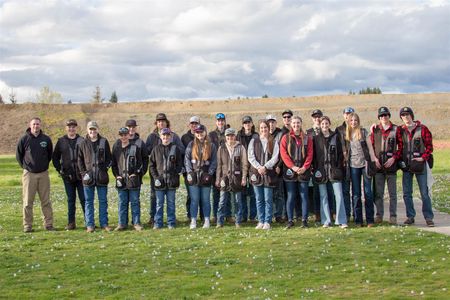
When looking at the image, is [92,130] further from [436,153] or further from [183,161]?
[436,153]

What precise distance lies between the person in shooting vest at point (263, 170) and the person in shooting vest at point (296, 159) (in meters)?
0.23

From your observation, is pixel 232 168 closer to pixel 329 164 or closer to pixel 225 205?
pixel 225 205

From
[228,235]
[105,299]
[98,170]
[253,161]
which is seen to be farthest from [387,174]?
[105,299]

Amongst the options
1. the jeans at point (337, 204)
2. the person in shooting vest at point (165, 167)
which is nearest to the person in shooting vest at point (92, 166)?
the person in shooting vest at point (165, 167)

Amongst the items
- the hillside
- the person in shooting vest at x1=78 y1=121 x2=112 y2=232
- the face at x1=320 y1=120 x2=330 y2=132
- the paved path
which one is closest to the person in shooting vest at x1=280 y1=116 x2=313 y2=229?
the face at x1=320 y1=120 x2=330 y2=132

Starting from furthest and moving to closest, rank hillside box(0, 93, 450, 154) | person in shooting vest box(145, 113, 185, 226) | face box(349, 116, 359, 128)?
hillside box(0, 93, 450, 154) < person in shooting vest box(145, 113, 185, 226) < face box(349, 116, 359, 128)

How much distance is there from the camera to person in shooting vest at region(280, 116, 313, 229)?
1345 cm

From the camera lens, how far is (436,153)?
5128 cm

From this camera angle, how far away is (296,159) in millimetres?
13492

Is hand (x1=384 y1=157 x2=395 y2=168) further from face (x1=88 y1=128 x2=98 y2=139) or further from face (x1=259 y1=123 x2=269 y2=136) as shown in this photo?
face (x1=88 y1=128 x2=98 y2=139)

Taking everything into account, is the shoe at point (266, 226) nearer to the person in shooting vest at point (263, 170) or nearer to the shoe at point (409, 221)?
the person in shooting vest at point (263, 170)

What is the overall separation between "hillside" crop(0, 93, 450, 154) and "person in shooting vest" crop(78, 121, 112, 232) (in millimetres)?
68366

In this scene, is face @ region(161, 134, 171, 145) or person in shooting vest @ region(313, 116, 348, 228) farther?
face @ region(161, 134, 171, 145)

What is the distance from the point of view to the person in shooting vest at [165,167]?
546 inches
